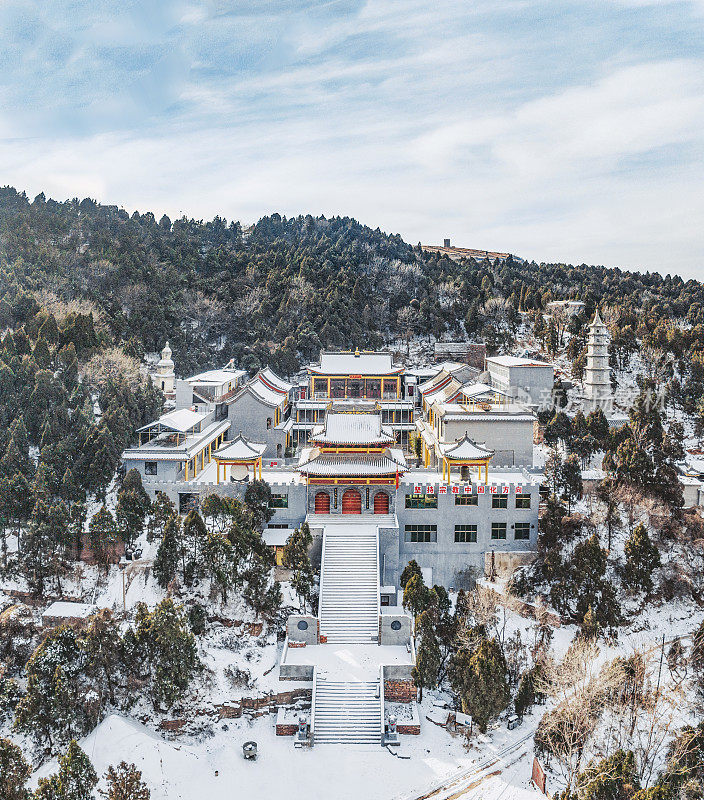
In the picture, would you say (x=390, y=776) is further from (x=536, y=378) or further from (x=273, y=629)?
(x=536, y=378)

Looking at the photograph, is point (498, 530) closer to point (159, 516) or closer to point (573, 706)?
point (573, 706)

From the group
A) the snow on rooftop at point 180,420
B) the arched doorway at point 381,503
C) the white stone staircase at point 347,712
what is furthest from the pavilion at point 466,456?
the snow on rooftop at point 180,420

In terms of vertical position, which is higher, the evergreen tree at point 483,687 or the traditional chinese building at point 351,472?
the traditional chinese building at point 351,472

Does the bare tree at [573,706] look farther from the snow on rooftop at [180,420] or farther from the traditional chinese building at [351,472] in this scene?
the snow on rooftop at [180,420]

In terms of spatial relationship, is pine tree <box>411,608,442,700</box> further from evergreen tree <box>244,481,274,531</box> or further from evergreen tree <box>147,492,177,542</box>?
evergreen tree <box>147,492,177,542</box>

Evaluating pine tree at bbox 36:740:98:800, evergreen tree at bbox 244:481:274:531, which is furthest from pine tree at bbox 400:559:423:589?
pine tree at bbox 36:740:98:800
